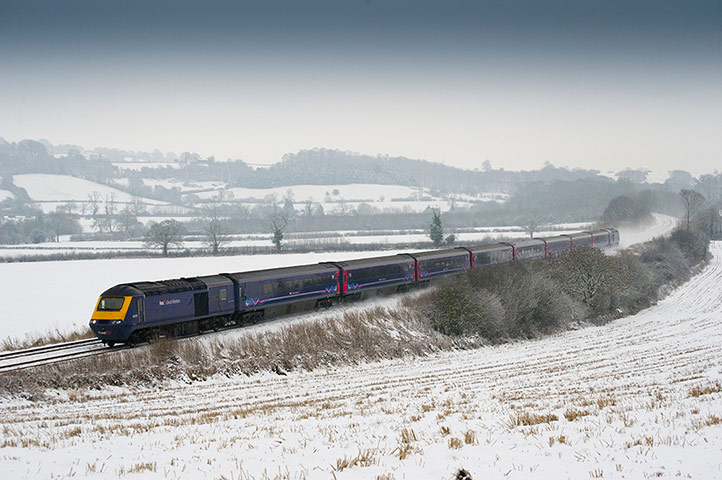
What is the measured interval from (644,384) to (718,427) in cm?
964

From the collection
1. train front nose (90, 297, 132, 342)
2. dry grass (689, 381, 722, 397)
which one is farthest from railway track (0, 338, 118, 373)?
dry grass (689, 381, 722, 397)

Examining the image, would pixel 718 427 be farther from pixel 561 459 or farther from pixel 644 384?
pixel 644 384

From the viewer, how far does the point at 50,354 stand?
28281mm

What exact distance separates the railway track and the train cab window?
71.2 inches

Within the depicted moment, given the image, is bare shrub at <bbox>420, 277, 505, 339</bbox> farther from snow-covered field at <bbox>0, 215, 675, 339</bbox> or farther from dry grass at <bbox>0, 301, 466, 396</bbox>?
snow-covered field at <bbox>0, 215, 675, 339</bbox>

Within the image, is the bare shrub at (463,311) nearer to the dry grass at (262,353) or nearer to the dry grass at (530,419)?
the dry grass at (262,353)

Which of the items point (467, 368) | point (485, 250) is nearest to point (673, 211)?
point (485, 250)

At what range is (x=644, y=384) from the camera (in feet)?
69.6

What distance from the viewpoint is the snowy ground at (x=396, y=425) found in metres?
10.9

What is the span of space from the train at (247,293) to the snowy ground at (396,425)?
220 inches

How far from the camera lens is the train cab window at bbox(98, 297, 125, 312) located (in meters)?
28.9

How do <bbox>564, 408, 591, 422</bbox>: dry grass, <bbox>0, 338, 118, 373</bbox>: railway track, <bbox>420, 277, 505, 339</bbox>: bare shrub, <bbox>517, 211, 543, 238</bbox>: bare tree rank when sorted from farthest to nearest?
1. <bbox>517, 211, 543, 238</bbox>: bare tree
2. <bbox>420, 277, 505, 339</bbox>: bare shrub
3. <bbox>0, 338, 118, 373</bbox>: railway track
4. <bbox>564, 408, 591, 422</bbox>: dry grass

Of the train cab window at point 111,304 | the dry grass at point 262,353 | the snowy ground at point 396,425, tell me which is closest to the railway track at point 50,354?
the dry grass at point 262,353

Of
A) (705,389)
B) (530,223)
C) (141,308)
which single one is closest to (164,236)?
(530,223)
